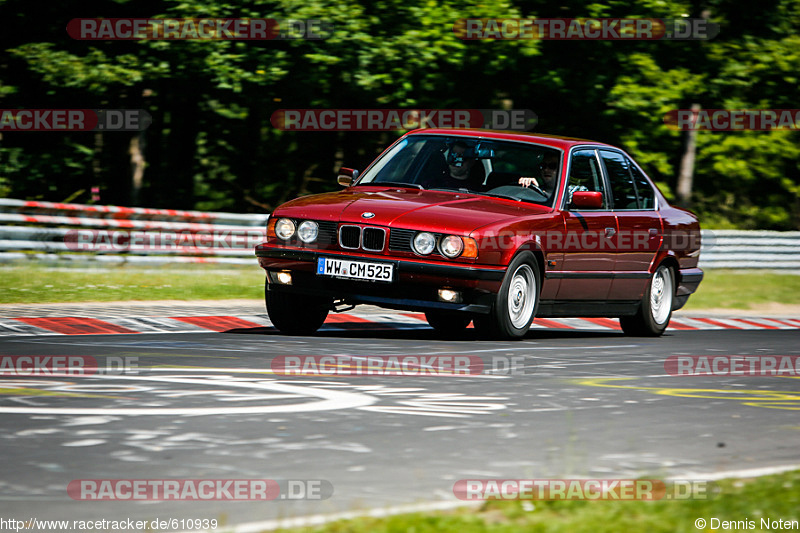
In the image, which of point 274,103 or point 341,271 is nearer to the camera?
point 341,271

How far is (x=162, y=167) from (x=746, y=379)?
23.0 m

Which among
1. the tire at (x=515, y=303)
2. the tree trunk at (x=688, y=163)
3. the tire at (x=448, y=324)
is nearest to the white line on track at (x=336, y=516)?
the tire at (x=515, y=303)

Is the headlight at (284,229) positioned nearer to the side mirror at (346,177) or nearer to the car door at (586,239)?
the side mirror at (346,177)

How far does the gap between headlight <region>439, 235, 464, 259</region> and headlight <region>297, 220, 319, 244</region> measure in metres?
1.05

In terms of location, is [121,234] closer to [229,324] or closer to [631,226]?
[229,324]

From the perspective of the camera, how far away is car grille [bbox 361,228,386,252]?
32.1 feet

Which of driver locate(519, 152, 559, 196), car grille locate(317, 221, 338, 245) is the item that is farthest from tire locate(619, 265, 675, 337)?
car grille locate(317, 221, 338, 245)

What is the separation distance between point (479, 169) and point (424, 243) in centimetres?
151

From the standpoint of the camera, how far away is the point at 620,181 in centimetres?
1193

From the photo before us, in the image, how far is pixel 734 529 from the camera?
4.10 metres

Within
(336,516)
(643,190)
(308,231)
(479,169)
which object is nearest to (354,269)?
(308,231)

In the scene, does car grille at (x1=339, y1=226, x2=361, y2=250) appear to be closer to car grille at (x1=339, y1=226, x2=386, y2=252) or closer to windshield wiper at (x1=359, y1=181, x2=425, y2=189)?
car grille at (x1=339, y1=226, x2=386, y2=252)

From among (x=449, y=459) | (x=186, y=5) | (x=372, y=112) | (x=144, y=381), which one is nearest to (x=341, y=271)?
(x=144, y=381)

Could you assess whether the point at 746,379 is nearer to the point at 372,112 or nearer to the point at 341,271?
the point at 341,271
